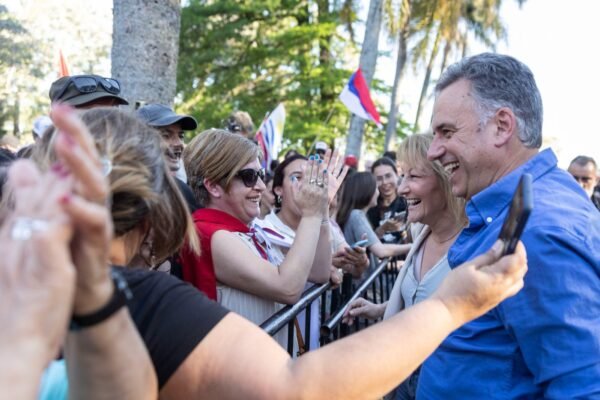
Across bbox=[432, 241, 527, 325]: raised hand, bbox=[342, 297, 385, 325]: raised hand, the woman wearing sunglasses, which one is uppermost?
bbox=[432, 241, 527, 325]: raised hand

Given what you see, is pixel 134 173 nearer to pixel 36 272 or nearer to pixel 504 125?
pixel 36 272

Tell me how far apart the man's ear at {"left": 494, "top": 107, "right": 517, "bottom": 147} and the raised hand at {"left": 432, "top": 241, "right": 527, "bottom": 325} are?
87 cm

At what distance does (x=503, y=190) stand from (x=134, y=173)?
1.29m

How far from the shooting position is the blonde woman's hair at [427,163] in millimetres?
2947

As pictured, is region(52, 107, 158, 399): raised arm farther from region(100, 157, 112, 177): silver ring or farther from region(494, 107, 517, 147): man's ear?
region(494, 107, 517, 147): man's ear

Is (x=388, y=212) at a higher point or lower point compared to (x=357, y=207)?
lower

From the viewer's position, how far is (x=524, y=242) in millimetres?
1539

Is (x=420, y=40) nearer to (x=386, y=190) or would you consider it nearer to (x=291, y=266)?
(x=386, y=190)

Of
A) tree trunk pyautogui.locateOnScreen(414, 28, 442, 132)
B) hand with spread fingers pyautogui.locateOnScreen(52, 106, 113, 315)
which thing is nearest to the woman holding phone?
hand with spread fingers pyautogui.locateOnScreen(52, 106, 113, 315)

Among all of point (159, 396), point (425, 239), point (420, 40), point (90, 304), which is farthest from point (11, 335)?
point (420, 40)

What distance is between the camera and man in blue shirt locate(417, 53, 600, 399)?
1.47 m

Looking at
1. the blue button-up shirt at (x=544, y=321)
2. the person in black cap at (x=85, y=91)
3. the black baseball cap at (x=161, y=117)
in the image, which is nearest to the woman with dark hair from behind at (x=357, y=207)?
the black baseball cap at (x=161, y=117)

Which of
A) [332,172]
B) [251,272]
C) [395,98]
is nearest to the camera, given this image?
[251,272]

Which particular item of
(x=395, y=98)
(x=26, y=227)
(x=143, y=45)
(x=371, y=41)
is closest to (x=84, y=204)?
(x=26, y=227)
